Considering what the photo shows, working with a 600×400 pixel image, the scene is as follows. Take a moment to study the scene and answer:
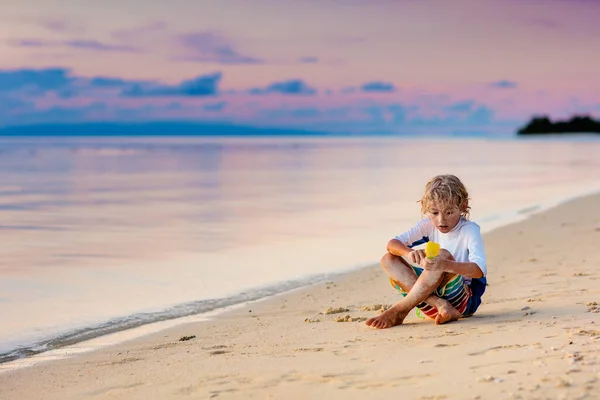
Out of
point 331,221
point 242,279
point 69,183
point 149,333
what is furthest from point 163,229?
point 69,183

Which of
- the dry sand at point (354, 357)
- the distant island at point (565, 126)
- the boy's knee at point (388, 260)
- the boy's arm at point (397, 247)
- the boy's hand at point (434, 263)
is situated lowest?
the dry sand at point (354, 357)

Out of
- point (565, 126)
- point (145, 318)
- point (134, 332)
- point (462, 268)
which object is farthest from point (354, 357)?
point (565, 126)

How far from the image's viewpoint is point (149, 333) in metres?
6.06

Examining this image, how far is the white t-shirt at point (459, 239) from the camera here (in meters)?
5.06

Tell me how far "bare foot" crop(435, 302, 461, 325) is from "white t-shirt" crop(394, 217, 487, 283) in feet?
0.81

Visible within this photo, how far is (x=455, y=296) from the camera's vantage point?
16.9 ft

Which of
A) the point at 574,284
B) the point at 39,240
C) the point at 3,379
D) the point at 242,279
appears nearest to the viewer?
the point at 3,379

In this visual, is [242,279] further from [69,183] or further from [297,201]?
[69,183]

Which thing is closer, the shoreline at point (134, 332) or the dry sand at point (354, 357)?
the dry sand at point (354, 357)

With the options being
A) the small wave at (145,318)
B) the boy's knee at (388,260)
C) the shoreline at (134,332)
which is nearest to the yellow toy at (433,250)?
the boy's knee at (388,260)

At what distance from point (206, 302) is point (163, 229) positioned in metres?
5.99

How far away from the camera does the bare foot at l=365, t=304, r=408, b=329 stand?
5.22 metres

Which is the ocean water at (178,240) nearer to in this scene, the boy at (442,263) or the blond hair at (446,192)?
the boy at (442,263)

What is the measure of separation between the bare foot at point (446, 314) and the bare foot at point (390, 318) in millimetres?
229
